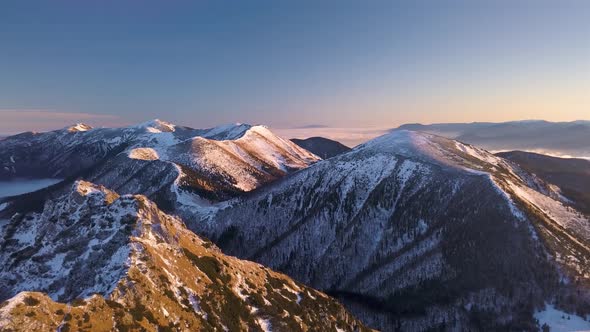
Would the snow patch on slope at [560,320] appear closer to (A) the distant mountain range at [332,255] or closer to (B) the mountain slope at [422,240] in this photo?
(A) the distant mountain range at [332,255]

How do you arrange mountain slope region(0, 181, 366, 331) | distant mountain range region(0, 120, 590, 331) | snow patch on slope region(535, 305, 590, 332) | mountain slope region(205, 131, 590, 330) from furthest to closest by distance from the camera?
mountain slope region(205, 131, 590, 330), snow patch on slope region(535, 305, 590, 332), distant mountain range region(0, 120, 590, 331), mountain slope region(0, 181, 366, 331)

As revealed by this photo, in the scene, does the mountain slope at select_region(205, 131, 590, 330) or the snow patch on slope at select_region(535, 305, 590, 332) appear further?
the mountain slope at select_region(205, 131, 590, 330)

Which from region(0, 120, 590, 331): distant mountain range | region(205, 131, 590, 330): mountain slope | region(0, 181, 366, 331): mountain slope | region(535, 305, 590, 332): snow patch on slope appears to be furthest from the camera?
region(205, 131, 590, 330): mountain slope

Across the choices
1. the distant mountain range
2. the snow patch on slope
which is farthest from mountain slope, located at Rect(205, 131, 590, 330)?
the snow patch on slope

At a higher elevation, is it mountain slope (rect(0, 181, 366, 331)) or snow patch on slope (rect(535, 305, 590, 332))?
mountain slope (rect(0, 181, 366, 331))

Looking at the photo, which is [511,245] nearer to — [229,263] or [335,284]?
[335,284]

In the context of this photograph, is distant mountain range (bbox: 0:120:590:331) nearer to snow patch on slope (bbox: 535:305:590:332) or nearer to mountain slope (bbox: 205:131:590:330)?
mountain slope (bbox: 205:131:590:330)
